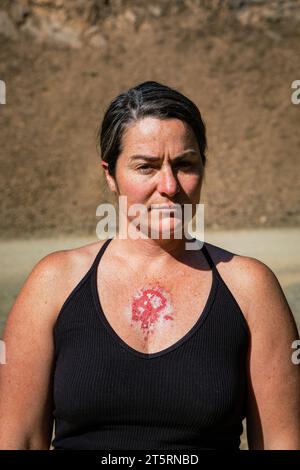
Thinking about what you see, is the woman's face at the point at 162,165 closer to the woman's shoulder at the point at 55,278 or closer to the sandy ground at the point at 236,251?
the woman's shoulder at the point at 55,278

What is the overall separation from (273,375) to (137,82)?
21.8m

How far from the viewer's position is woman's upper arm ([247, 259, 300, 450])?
97.4 inches

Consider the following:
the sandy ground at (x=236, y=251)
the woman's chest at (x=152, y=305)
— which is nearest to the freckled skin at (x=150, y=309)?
the woman's chest at (x=152, y=305)

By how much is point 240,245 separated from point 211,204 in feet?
17.8

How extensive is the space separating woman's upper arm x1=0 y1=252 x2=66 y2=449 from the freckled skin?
27cm

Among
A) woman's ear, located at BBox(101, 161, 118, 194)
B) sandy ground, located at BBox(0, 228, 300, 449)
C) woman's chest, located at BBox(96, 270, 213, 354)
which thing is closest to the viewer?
woman's chest, located at BBox(96, 270, 213, 354)

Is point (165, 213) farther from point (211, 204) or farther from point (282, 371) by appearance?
point (211, 204)

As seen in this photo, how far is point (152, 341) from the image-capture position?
8.16ft

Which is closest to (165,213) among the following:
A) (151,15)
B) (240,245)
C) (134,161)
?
(134,161)

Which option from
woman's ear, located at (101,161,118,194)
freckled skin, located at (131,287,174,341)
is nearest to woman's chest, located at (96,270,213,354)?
freckled skin, located at (131,287,174,341)

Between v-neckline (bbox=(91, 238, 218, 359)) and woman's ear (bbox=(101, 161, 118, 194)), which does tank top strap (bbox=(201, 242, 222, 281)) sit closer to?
v-neckline (bbox=(91, 238, 218, 359))

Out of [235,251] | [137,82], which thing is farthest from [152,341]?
[137,82]

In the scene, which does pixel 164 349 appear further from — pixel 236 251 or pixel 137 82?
pixel 137 82

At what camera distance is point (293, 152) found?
21812mm
